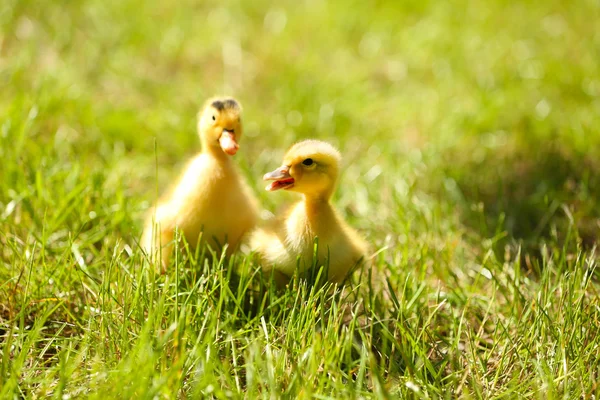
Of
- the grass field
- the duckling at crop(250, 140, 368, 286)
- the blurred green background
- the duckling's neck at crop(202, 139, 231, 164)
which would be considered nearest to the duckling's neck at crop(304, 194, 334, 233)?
the duckling at crop(250, 140, 368, 286)

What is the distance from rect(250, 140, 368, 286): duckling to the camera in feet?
7.70

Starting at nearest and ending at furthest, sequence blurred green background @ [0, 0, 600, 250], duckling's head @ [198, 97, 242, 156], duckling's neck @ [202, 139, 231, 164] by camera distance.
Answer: duckling's head @ [198, 97, 242, 156]
duckling's neck @ [202, 139, 231, 164]
blurred green background @ [0, 0, 600, 250]

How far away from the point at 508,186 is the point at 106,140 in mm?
2271

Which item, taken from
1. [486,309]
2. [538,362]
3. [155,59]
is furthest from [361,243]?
[155,59]

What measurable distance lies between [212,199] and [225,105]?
0.36 metres

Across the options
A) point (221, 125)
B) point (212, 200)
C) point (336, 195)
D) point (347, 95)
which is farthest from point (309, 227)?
point (347, 95)

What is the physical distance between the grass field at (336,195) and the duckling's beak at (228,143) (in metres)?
0.34

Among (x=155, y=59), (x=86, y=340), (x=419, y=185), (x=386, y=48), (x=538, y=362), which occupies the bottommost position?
(x=538, y=362)

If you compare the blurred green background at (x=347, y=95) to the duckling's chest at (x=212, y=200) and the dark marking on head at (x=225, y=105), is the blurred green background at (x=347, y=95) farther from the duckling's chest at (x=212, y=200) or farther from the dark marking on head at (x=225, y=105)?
the dark marking on head at (x=225, y=105)

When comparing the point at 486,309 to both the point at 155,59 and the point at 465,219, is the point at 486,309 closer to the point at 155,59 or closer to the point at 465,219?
the point at 465,219

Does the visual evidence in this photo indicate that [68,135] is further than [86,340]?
Yes

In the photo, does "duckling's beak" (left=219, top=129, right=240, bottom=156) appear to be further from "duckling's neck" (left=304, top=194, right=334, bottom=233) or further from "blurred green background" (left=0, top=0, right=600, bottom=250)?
"blurred green background" (left=0, top=0, right=600, bottom=250)

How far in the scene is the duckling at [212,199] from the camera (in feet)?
8.30

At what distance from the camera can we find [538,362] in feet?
7.12
